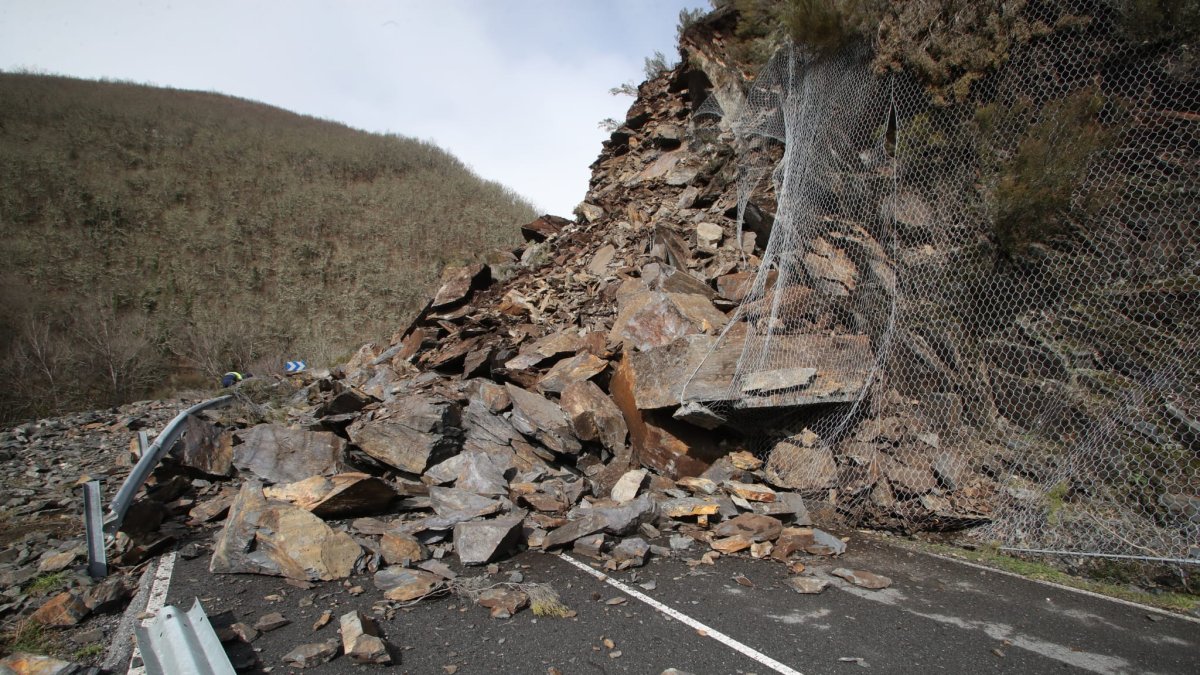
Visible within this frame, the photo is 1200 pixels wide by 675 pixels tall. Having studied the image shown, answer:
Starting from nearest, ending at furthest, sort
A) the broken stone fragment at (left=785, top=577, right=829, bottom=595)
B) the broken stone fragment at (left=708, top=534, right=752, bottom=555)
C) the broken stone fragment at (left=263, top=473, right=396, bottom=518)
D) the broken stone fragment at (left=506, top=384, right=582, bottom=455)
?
the broken stone fragment at (left=785, top=577, right=829, bottom=595), the broken stone fragment at (left=708, top=534, right=752, bottom=555), the broken stone fragment at (left=263, top=473, right=396, bottom=518), the broken stone fragment at (left=506, top=384, right=582, bottom=455)

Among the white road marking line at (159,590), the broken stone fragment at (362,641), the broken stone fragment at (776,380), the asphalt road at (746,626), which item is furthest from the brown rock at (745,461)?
the white road marking line at (159,590)

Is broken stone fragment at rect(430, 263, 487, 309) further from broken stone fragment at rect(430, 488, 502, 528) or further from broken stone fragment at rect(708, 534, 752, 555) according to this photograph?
broken stone fragment at rect(708, 534, 752, 555)

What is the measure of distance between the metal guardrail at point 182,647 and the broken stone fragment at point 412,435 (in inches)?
125

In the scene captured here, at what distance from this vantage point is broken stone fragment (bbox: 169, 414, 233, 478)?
18.0 feet

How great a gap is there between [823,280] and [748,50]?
571cm

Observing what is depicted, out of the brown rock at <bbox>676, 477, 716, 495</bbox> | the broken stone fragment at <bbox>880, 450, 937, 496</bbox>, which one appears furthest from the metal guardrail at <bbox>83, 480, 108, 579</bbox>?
the broken stone fragment at <bbox>880, 450, 937, 496</bbox>

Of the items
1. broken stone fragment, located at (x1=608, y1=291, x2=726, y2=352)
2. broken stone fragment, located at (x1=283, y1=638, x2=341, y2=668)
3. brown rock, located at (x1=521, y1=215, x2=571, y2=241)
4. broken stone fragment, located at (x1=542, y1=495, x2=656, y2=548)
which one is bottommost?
broken stone fragment, located at (x1=283, y1=638, x2=341, y2=668)

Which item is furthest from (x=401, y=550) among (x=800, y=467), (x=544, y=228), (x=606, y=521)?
(x=544, y=228)

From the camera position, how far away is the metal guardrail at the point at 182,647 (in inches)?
88.4

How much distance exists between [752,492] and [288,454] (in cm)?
466

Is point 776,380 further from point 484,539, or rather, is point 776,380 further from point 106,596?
point 106,596

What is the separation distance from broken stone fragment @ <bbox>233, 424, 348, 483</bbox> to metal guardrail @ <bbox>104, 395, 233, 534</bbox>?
643 millimetres

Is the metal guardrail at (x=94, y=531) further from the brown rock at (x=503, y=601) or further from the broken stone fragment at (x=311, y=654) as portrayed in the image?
the brown rock at (x=503, y=601)

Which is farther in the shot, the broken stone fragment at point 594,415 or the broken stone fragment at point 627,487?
the broken stone fragment at point 594,415
